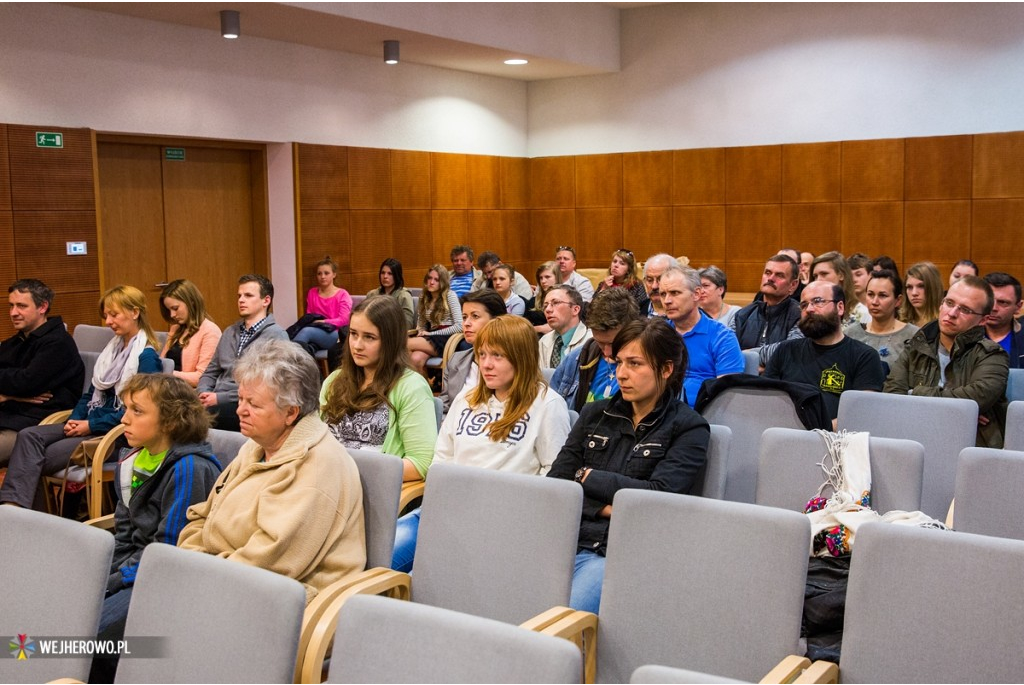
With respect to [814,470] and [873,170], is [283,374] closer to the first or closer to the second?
[814,470]

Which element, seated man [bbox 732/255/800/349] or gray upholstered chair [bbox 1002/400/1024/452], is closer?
gray upholstered chair [bbox 1002/400/1024/452]

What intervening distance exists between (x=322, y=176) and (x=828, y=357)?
679 centimetres

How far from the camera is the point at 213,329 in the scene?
5.82 meters

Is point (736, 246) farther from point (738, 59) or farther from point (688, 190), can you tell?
point (738, 59)

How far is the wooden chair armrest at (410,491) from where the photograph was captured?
351 centimetres

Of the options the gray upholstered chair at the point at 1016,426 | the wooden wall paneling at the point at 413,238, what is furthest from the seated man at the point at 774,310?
the wooden wall paneling at the point at 413,238

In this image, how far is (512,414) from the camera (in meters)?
3.46

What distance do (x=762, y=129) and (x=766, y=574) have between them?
932cm

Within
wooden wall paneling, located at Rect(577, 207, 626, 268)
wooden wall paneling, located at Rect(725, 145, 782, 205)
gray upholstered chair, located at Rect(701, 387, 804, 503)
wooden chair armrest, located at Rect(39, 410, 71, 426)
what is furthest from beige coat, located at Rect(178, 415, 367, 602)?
wooden wall paneling, located at Rect(577, 207, 626, 268)

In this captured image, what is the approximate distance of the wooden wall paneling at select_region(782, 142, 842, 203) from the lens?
34.5 feet

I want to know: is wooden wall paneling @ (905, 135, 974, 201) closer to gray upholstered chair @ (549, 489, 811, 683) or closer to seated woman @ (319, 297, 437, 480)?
seated woman @ (319, 297, 437, 480)

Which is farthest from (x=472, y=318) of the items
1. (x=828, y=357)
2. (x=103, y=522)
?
(x=103, y=522)

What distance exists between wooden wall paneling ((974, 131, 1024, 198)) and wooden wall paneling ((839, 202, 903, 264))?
85cm

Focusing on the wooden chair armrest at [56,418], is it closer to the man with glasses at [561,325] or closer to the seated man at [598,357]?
the man with glasses at [561,325]
